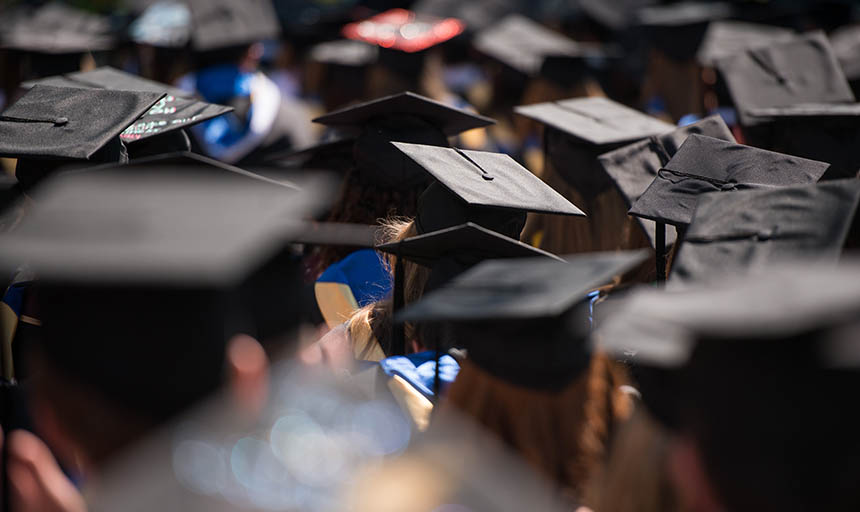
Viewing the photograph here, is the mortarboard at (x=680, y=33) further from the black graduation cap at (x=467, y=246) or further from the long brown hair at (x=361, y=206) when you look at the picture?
the black graduation cap at (x=467, y=246)

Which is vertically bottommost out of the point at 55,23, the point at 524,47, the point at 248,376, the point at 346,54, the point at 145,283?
the point at 346,54

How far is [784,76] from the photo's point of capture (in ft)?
13.5

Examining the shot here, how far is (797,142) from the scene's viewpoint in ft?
11.2

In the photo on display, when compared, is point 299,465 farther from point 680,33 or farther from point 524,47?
point 524,47

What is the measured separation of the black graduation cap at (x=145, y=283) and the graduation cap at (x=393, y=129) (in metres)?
1.82

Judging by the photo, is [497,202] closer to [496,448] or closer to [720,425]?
[496,448]

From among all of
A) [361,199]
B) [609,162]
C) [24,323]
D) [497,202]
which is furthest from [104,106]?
[609,162]

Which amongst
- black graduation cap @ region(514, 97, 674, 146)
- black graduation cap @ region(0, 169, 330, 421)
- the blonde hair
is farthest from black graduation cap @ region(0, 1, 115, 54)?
black graduation cap @ region(0, 169, 330, 421)

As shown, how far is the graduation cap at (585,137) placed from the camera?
3609 mm

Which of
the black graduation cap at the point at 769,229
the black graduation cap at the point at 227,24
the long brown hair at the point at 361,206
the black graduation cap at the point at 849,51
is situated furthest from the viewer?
the black graduation cap at the point at 227,24

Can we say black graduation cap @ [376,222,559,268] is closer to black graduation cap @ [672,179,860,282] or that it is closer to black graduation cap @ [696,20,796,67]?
black graduation cap @ [672,179,860,282]

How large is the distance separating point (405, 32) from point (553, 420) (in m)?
5.92

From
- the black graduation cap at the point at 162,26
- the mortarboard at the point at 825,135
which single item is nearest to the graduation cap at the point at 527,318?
the mortarboard at the point at 825,135

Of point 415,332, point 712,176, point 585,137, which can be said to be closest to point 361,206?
point 585,137
